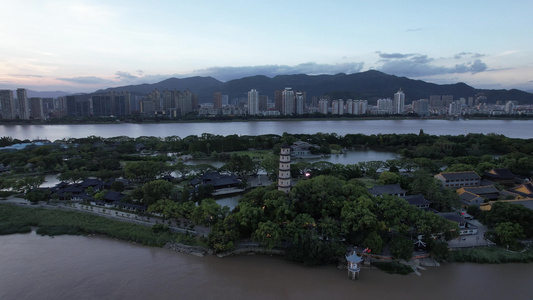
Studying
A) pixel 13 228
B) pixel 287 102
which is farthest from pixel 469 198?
pixel 287 102

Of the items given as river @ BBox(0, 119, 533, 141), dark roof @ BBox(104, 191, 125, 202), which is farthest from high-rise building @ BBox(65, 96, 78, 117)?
dark roof @ BBox(104, 191, 125, 202)

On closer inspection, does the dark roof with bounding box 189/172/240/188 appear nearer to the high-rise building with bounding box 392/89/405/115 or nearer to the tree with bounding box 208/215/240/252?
the tree with bounding box 208/215/240/252

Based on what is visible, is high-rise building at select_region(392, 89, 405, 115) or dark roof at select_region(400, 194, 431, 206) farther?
high-rise building at select_region(392, 89, 405, 115)

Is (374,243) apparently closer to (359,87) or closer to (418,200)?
(418,200)

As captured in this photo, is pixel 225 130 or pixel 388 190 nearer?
pixel 388 190

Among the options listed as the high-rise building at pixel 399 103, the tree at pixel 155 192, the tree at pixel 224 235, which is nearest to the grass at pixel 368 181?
the tree at pixel 224 235

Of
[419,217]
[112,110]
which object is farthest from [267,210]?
[112,110]

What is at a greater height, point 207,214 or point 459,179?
point 207,214
